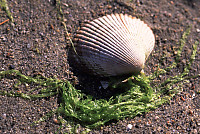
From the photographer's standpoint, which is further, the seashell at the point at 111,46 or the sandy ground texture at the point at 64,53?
the seashell at the point at 111,46

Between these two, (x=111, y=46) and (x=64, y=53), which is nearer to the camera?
(x=111, y=46)

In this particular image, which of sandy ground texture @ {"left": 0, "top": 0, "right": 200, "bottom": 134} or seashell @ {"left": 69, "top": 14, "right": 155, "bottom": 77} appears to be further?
seashell @ {"left": 69, "top": 14, "right": 155, "bottom": 77}

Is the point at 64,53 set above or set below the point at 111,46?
below

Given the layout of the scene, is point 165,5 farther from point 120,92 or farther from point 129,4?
point 120,92

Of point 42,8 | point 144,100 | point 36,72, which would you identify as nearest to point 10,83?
point 36,72
